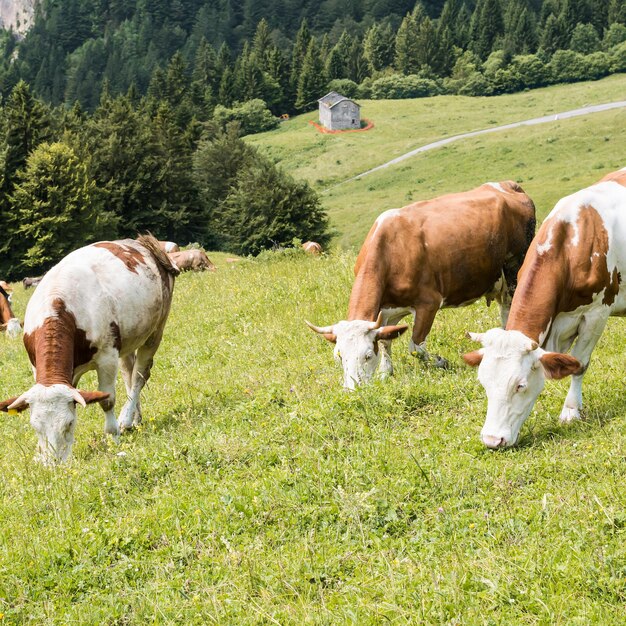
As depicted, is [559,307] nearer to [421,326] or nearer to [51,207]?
[421,326]

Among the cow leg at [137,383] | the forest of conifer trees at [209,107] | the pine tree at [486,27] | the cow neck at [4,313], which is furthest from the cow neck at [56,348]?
the pine tree at [486,27]

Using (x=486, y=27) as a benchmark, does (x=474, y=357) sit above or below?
below

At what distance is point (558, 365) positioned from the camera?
6.83 metres

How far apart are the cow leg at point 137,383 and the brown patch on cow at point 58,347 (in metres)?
1.34

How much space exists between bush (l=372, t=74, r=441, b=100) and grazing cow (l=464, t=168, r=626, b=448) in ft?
411

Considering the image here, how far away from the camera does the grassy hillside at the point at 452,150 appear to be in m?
60.3

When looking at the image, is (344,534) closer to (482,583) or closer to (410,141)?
(482,583)

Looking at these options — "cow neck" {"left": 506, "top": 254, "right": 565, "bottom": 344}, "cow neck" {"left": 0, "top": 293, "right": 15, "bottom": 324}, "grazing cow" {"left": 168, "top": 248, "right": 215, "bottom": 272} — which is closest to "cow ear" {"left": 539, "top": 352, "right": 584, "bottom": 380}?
"cow neck" {"left": 506, "top": 254, "right": 565, "bottom": 344}

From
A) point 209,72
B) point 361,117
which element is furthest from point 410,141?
point 209,72

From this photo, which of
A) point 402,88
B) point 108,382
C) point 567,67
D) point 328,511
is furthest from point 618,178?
point 567,67

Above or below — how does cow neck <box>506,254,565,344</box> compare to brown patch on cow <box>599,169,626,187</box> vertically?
below

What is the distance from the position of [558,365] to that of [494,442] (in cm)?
97

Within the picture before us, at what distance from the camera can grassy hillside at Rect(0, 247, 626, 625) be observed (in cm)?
454

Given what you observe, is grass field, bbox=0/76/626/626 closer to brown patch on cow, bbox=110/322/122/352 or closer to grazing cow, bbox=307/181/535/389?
grazing cow, bbox=307/181/535/389
